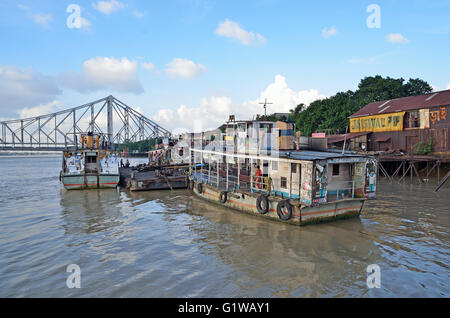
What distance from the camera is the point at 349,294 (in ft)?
24.8

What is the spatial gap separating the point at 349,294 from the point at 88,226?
12.4m

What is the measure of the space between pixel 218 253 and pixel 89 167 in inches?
940

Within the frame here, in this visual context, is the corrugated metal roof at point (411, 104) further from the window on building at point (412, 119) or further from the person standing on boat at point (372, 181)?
the person standing on boat at point (372, 181)

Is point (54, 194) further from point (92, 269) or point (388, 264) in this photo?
point (388, 264)

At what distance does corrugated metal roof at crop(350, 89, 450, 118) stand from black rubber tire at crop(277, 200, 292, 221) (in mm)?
29857

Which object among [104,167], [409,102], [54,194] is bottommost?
[54,194]

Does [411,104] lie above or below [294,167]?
above

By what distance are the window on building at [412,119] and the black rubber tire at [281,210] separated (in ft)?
100

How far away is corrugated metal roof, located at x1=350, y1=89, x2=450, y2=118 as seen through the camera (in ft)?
109

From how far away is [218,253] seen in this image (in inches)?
411

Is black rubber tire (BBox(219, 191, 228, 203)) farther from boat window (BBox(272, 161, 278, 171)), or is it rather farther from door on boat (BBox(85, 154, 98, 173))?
door on boat (BBox(85, 154, 98, 173))

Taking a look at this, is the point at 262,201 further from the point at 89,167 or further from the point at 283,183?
the point at 89,167

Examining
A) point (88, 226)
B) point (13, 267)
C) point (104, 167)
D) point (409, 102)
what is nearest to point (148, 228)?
point (88, 226)

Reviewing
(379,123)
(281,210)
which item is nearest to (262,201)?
(281,210)
